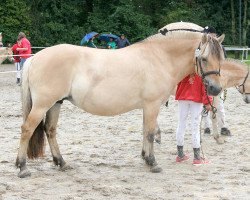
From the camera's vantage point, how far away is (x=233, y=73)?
7.69m

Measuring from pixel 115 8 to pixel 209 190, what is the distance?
27593 millimetres

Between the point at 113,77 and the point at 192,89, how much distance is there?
1.18 metres

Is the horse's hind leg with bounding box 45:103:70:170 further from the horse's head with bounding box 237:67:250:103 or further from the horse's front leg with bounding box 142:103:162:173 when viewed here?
the horse's head with bounding box 237:67:250:103

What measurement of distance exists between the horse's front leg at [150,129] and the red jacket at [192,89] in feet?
1.73

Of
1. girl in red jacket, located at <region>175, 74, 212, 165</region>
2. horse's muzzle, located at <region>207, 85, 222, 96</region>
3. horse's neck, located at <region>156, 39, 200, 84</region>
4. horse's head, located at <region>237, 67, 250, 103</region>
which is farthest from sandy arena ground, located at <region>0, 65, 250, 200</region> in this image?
horse's neck, located at <region>156, 39, 200, 84</region>

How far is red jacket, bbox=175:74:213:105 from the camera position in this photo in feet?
21.5

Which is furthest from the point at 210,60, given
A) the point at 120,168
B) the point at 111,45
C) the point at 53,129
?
the point at 111,45

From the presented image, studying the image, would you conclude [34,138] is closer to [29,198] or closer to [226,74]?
[29,198]

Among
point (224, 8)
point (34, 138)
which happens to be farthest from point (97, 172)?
point (224, 8)

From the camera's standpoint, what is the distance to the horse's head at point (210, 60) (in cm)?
602

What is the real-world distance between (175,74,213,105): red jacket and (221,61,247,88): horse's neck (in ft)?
3.60

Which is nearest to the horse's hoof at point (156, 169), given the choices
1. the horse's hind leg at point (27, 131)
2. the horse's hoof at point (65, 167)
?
the horse's hoof at point (65, 167)

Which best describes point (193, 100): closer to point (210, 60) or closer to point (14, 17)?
point (210, 60)

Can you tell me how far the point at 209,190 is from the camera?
17.9 feet
